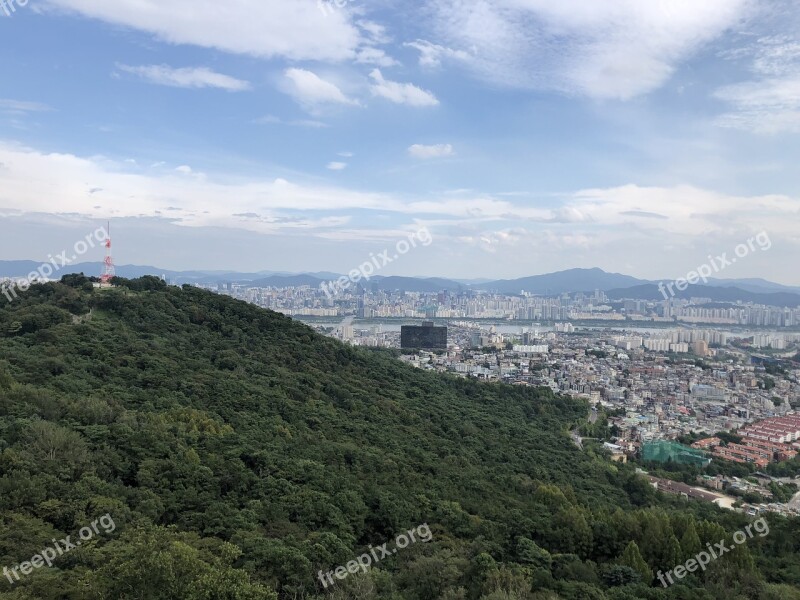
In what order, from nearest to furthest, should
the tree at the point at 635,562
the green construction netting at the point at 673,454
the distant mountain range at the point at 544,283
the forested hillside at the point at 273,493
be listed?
the forested hillside at the point at 273,493 → the tree at the point at 635,562 → the green construction netting at the point at 673,454 → the distant mountain range at the point at 544,283

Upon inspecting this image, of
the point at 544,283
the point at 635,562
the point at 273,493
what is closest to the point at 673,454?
the point at 635,562

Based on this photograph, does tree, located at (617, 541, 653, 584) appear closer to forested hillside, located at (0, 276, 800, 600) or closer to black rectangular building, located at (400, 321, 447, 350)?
forested hillside, located at (0, 276, 800, 600)

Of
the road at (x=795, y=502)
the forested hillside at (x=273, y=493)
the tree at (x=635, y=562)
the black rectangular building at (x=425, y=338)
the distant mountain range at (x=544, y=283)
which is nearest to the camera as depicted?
the forested hillside at (x=273, y=493)

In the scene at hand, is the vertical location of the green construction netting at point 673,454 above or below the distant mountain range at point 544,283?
below

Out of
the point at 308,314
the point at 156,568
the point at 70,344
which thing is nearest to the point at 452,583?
the point at 156,568

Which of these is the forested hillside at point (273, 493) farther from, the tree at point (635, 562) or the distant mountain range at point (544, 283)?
the distant mountain range at point (544, 283)

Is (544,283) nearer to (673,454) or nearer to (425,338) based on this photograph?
(425,338)

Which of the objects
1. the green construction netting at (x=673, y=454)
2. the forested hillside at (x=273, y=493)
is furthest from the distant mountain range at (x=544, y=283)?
the green construction netting at (x=673, y=454)

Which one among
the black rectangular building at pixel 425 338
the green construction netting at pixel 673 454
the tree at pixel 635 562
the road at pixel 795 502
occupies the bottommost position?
the road at pixel 795 502

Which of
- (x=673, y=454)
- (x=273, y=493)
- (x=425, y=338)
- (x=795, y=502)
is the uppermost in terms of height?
(x=273, y=493)
